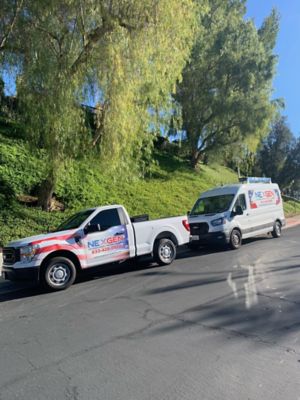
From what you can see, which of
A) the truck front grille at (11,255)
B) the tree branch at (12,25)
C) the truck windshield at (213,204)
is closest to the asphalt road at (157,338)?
the truck front grille at (11,255)

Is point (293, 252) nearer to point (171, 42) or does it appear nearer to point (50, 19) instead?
point (171, 42)

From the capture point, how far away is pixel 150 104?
1473 cm

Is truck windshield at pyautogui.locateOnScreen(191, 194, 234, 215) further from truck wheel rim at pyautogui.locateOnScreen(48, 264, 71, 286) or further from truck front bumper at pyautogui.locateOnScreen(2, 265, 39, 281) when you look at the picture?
truck front bumper at pyautogui.locateOnScreen(2, 265, 39, 281)

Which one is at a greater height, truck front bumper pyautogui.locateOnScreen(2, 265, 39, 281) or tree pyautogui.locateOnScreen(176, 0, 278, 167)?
tree pyautogui.locateOnScreen(176, 0, 278, 167)

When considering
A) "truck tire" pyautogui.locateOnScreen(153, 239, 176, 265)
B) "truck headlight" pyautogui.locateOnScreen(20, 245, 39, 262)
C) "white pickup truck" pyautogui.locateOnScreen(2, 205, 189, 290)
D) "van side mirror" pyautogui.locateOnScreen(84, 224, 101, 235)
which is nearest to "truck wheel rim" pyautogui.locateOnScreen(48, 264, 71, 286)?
"white pickup truck" pyautogui.locateOnScreen(2, 205, 189, 290)

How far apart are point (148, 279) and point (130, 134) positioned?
611 centimetres

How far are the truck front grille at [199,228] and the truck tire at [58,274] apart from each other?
549cm

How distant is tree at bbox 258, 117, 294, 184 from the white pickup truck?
3093 cm

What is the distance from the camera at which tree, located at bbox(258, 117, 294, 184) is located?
1571 inches

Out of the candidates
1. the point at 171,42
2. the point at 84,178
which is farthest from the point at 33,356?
the point at 84,178

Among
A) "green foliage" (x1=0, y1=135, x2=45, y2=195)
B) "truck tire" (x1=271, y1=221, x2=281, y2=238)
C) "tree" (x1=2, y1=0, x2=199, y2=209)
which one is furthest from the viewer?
"truck tire" (x1=271, y1=221, x2=281, y2=238)

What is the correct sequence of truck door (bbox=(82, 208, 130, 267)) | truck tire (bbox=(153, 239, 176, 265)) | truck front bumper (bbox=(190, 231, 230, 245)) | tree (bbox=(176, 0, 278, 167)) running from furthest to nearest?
1. tree (bbox=(176, 0, 278, 167))
2. truck front bumper (bbox=(190, 231, 230, 245))
3. truck tire (bbox=(153, 239, 176, 265))
4. truck door (bbox=(82, 208, 130, 267))

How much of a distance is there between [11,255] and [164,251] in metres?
3.97

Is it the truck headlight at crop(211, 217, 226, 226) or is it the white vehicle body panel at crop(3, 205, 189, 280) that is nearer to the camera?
the white vehicle body panel at crop(3, 205, 189, 280)
